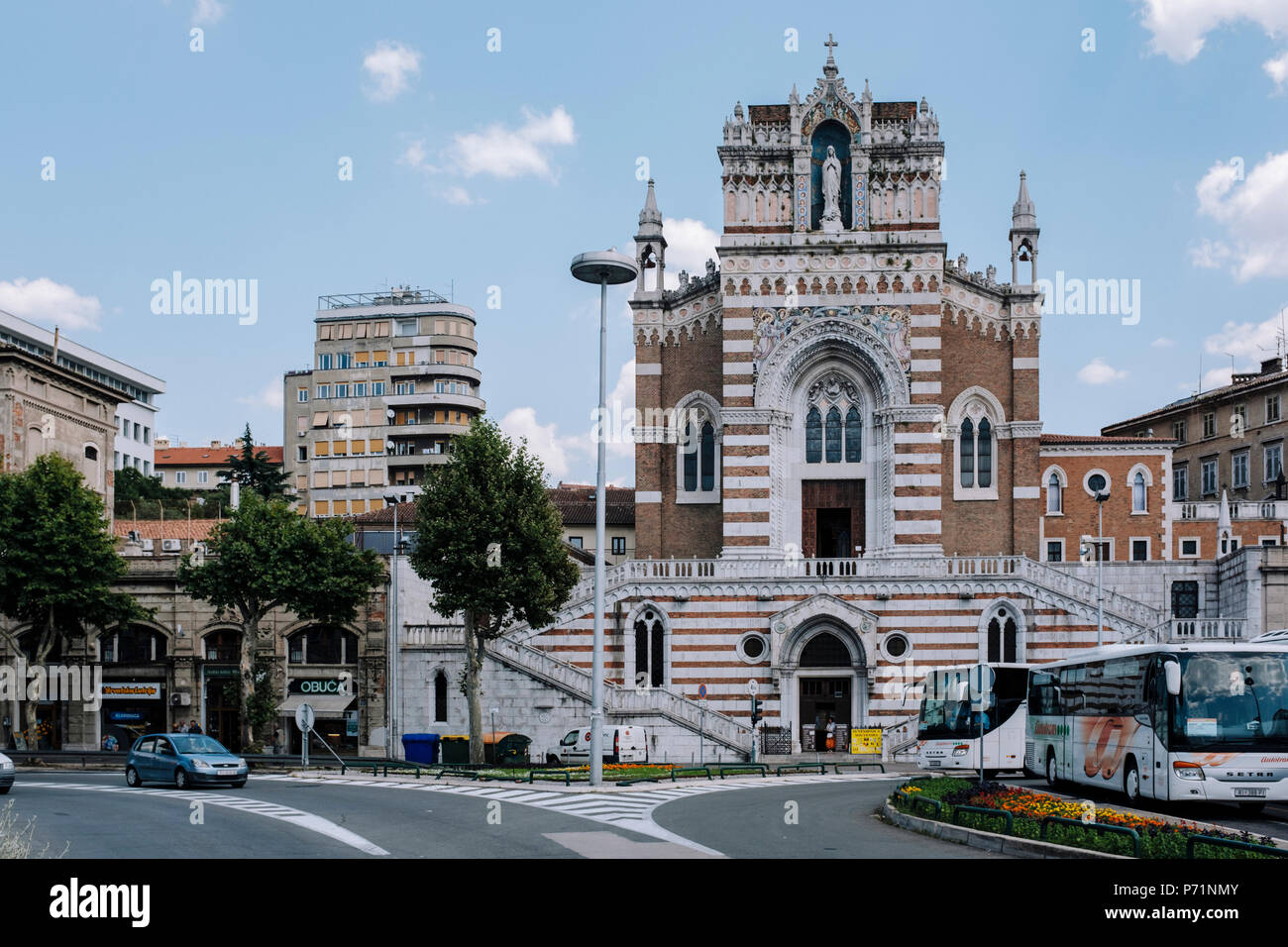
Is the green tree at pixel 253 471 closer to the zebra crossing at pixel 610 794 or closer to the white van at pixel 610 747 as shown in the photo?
the white van at pixel 610 747

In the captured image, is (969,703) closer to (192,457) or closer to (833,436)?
(833,436)

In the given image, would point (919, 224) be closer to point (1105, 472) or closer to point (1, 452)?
point (1105, 472)

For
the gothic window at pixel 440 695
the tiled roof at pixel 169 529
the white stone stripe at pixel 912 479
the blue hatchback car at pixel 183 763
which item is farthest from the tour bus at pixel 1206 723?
the tiled roof at pixel 169 529

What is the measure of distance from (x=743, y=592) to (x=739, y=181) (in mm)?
16801

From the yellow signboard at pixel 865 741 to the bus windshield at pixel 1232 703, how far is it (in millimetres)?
25246

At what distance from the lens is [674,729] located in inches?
1882

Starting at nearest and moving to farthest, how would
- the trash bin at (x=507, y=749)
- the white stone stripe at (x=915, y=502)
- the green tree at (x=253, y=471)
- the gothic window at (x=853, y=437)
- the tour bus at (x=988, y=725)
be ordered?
1. the tour bus at (x=988, y=725)
2. the trash bin at (x=507, y=749)
3. the white stone stripe at (x=915, y=502)
4. the gothic window at (x=853, y=437)
5. the green tree at (x=253, y=471)

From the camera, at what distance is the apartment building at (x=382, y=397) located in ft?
367

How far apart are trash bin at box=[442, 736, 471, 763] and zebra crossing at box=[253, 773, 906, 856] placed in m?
9.32

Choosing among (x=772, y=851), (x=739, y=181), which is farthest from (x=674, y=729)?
(x=772, y=851)

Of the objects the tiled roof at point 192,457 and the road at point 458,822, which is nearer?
the road at point 458,822

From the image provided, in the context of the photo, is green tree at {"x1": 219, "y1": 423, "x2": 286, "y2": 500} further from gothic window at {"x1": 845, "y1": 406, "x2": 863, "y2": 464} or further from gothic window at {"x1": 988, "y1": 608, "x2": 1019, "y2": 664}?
gothic window at {"x1": 988, "y1": 608, "x2": 1019, "y2": 664}

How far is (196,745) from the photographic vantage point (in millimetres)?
34250
